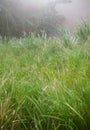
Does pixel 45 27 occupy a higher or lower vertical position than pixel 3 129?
lower

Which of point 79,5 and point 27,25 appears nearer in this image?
point 27,25

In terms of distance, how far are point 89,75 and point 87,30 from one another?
3550 mm

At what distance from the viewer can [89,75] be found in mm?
1611

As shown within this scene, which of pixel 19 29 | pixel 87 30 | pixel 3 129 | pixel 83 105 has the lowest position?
pixel 19 29

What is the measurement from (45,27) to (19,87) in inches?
329

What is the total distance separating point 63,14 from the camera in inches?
441

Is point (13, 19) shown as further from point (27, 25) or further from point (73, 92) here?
point (73, 92)

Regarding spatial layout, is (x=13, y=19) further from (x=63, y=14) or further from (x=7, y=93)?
(x=7, y=93)

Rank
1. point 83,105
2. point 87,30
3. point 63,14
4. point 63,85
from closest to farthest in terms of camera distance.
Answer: point 83,105 < point 63,85 < point 87,30 < point 63,14

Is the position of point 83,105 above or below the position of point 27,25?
above

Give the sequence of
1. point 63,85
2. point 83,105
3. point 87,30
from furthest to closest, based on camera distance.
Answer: point 87,30 → point 63,85 → point 83,105

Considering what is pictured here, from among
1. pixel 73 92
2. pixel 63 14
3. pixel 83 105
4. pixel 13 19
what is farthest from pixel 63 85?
pixel 63 14

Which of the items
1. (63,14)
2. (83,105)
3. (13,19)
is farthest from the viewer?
(63,14)

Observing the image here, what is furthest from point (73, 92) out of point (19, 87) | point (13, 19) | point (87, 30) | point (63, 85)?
point (13, 19)
